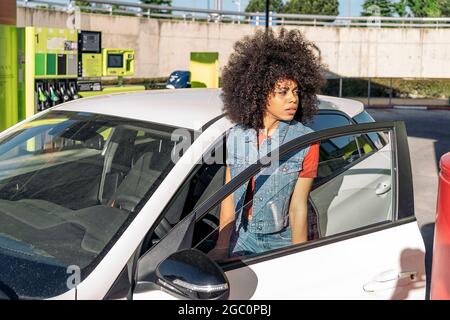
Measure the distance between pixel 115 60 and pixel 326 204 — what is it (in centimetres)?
703

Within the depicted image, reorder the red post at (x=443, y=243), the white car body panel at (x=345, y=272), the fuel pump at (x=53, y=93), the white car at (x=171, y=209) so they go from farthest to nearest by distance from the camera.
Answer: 1. the fuel pump at (x=53, y=93)
2. the red post at (x=443, y=243)
3. the white car body panel at (x=345, y=272)
4. the white car at (x=171, y=209)

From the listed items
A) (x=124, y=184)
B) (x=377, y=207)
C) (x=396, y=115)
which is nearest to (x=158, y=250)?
(x=124, y=184)

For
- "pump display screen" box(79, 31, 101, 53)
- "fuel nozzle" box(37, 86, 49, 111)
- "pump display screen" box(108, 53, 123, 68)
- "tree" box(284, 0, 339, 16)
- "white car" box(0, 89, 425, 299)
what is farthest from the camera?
"tree" box(284, 0, 339, 16)

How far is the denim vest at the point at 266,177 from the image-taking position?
8.87 feet

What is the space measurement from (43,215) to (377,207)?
1556 mm

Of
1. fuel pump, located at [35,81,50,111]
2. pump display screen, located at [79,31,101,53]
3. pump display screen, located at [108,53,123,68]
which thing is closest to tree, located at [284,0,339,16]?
pump display screen, located at [108,53,123,68]

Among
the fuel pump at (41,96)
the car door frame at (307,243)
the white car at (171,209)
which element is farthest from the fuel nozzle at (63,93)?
the car door frame at (307,243)

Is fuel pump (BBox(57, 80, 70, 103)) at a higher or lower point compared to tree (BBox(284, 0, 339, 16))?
lower

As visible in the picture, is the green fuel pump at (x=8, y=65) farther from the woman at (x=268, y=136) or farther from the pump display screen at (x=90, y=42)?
the woman at (x=268, y=136)

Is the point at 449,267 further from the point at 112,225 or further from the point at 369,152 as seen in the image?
the point at 112,225

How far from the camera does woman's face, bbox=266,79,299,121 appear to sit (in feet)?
9.66

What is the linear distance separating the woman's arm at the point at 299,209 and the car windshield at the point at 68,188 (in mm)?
546

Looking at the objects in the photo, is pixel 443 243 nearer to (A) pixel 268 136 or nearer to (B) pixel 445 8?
(A) pixel 268 136

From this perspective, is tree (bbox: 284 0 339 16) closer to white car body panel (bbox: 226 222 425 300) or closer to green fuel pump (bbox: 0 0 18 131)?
green fuel pump (bbox: 0 0 18 131)
